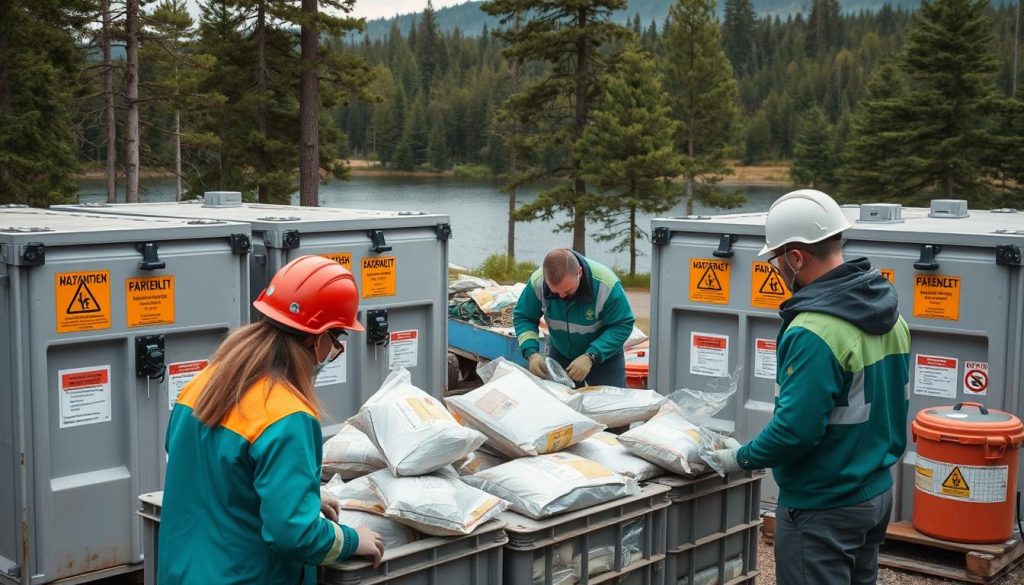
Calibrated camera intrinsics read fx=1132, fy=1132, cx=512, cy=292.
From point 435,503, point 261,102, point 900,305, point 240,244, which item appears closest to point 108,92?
point 261,102

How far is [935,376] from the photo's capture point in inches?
253

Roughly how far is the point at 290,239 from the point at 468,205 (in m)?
56.8

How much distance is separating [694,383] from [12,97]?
26.3m

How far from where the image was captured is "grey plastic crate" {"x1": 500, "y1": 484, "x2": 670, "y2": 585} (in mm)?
3941

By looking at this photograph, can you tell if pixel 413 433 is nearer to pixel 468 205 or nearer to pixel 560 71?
pixel 560 71

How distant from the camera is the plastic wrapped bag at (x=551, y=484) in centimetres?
404

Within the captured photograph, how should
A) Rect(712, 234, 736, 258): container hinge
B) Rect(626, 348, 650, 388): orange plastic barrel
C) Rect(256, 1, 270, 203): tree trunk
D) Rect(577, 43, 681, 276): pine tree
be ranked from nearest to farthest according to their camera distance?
1. Rect(712, 234, 736, 258): container hinge
2. Rect(626, 348, 650, 388): orange plastic barrel
3. Rect(256, 1, 270, 203): tree trunk
4. Rect(577, 43, 681, 276): pine tree

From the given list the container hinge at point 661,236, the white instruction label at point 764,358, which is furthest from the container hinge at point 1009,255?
the container hinge at point 661,236

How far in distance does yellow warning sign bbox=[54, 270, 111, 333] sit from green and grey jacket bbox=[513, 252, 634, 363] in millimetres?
2627

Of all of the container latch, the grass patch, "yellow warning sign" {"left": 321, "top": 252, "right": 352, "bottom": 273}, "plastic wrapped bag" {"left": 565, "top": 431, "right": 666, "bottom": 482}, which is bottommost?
the grass patch

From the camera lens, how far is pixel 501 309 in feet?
36.2

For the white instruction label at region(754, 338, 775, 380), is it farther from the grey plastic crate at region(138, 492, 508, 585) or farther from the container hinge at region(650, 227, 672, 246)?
the grey plastic crate at region(138, 492, 508, 585)

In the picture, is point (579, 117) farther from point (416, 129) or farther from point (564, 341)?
point (416, 129)

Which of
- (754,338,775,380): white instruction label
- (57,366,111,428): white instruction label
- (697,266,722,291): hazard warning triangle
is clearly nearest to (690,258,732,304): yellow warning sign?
(697,266,722,291): hazard warning triangle
